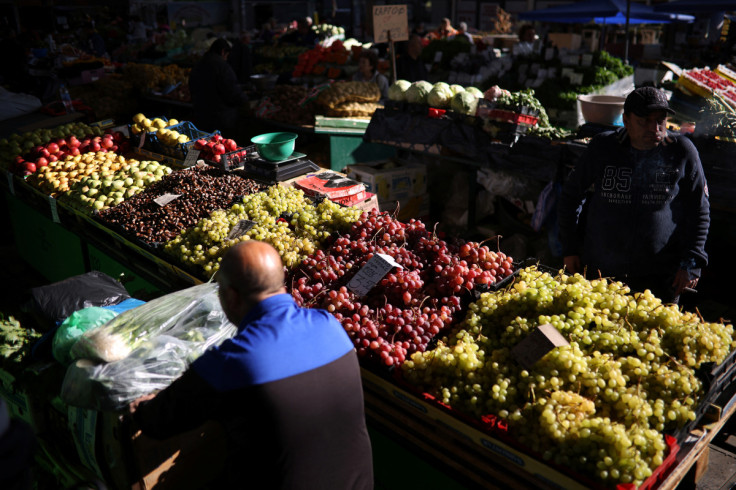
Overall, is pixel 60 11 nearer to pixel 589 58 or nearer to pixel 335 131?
pixel 335 131

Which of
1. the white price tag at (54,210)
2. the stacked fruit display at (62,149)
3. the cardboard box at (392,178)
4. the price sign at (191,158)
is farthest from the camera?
the cardboard box at (392,178)

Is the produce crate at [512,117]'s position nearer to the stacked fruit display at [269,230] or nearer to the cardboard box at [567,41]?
the stacked fruit display at [269,230]

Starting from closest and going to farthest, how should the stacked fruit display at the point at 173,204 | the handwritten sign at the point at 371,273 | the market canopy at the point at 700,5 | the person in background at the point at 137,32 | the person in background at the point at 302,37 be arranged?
the handwritten sign at the point at 371,273 → the stacked fruit display at the point at 173,204 → the market canopy at the point at 700,5 → the person in background at the point at 302,37 → the person in background at the point at 137,32

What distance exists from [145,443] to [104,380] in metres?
0.32

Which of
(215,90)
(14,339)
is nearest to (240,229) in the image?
(14,339)

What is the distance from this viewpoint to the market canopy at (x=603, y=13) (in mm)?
11281

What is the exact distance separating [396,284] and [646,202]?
1.56 metres

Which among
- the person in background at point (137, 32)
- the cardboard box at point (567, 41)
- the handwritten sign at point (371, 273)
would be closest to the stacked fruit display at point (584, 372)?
the handwritten sign at point (371, 273)

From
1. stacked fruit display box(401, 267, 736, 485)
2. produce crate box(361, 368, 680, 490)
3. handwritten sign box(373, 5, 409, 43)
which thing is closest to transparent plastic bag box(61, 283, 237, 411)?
produce crate box(361, 368, 680, 490)

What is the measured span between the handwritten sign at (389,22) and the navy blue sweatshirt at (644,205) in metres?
4.47

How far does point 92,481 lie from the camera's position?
7.86ft

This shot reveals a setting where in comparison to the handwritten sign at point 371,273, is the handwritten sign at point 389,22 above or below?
above

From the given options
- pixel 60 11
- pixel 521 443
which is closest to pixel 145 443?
pixel 521 443

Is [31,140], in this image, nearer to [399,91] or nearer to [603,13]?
[399,91]
